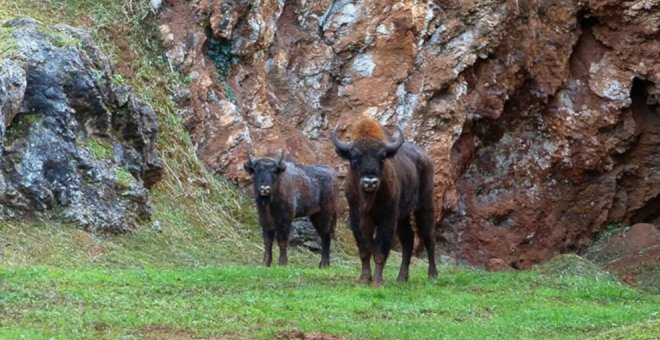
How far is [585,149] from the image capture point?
36.6m

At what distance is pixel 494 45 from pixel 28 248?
1774 centimetres

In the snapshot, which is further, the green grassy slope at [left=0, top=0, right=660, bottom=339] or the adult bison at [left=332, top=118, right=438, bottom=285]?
the adult bison at [left=332, top=118, right=438, bottom=285]

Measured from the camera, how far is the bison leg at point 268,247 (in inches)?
940

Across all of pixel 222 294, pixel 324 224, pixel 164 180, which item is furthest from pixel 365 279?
pixel 164 180

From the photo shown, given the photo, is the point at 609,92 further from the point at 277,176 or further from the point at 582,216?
the point at 277,176

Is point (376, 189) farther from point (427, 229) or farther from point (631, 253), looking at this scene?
point (631, 253)

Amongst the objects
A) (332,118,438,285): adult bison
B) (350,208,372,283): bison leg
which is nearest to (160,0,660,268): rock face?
(332,118,438,285): adult bison

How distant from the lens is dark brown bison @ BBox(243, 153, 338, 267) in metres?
24.2

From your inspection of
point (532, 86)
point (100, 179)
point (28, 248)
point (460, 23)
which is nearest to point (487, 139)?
point (532, 86)

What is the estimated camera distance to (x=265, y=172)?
2425cm

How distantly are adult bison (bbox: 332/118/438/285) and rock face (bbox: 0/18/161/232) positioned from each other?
20.5 feet

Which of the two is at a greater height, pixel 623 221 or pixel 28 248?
pixel 623 221

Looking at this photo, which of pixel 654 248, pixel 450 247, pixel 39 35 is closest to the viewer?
pixel 39 35

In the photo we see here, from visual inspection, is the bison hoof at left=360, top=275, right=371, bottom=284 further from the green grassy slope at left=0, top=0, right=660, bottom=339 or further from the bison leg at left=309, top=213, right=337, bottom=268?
the bison leg at left=309, top=213, right=337, bottom=268
